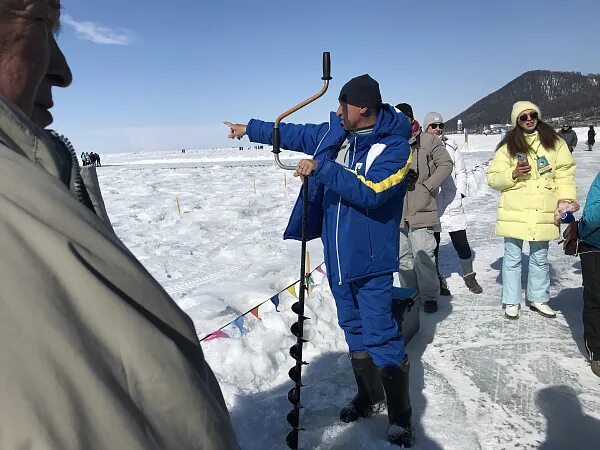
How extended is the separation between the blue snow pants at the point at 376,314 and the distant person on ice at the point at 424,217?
78.6 inches

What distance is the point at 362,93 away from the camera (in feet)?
8.77

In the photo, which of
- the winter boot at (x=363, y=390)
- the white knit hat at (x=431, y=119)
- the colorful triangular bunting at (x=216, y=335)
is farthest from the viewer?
the white knit hat at (x=431, y=119)

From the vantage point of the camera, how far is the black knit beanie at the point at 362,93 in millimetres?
2670

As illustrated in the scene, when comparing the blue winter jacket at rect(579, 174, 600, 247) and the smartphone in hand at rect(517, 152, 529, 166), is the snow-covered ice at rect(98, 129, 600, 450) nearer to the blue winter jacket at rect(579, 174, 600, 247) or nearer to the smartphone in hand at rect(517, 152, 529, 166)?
the blue winter jacket at rect(579, 174, 600, 247)

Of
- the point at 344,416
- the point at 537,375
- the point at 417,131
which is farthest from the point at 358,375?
the point at 417,131

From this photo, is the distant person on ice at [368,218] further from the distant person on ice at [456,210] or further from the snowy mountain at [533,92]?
the snowy mountain at [533,92]

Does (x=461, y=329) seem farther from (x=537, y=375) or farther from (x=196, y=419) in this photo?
(x=196, y=419)

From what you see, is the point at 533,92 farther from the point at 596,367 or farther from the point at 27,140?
the point at 27,140

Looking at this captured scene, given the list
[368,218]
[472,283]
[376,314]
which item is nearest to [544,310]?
[472,283]

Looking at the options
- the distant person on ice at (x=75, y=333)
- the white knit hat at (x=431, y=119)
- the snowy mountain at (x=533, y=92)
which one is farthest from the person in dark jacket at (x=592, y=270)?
the snowy mountain at (x=533, y=92)

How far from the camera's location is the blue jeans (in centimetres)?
431

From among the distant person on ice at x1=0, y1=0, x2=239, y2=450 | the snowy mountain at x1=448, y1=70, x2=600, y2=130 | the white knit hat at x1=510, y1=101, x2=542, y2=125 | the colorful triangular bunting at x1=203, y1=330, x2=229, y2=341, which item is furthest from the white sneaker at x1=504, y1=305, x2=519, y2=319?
the snowy mountain at x1=448, y1=70, x2=600, y2=130

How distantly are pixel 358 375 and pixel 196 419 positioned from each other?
95.5 inches

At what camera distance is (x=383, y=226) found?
2.75 meters
